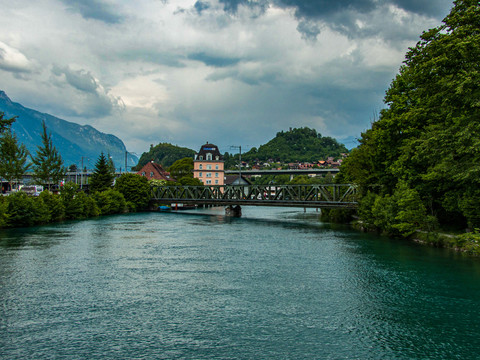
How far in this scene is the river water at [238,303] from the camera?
12.4 metres

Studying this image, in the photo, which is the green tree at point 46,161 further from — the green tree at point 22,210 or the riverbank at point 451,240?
the riverbank at point 451,240

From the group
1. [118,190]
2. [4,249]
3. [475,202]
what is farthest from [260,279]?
[118,190]

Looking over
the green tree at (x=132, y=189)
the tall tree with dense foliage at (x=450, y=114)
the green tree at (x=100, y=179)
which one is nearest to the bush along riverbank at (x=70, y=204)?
the green tree at (x=132, y=189)

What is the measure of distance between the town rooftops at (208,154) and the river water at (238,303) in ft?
297

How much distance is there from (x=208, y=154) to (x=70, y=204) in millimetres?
67038

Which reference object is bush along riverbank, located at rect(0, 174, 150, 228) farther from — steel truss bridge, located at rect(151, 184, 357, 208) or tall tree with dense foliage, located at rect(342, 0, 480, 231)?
tall tree with dense foliage, located at rect(342, 0, 480, 231)

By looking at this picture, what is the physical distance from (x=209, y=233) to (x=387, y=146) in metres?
18.6

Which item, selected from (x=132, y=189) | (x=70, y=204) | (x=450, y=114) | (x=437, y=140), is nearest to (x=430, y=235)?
(x=437, y=140)

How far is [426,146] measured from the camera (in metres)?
24.0

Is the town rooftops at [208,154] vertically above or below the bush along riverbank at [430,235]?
above

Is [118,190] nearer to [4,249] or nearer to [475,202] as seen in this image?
[4,249]

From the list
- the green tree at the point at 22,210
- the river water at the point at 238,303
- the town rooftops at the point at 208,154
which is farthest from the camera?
the town rooftops at the point at 208,154

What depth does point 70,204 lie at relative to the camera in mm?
54656

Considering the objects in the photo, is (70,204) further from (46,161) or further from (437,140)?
(437,140)
